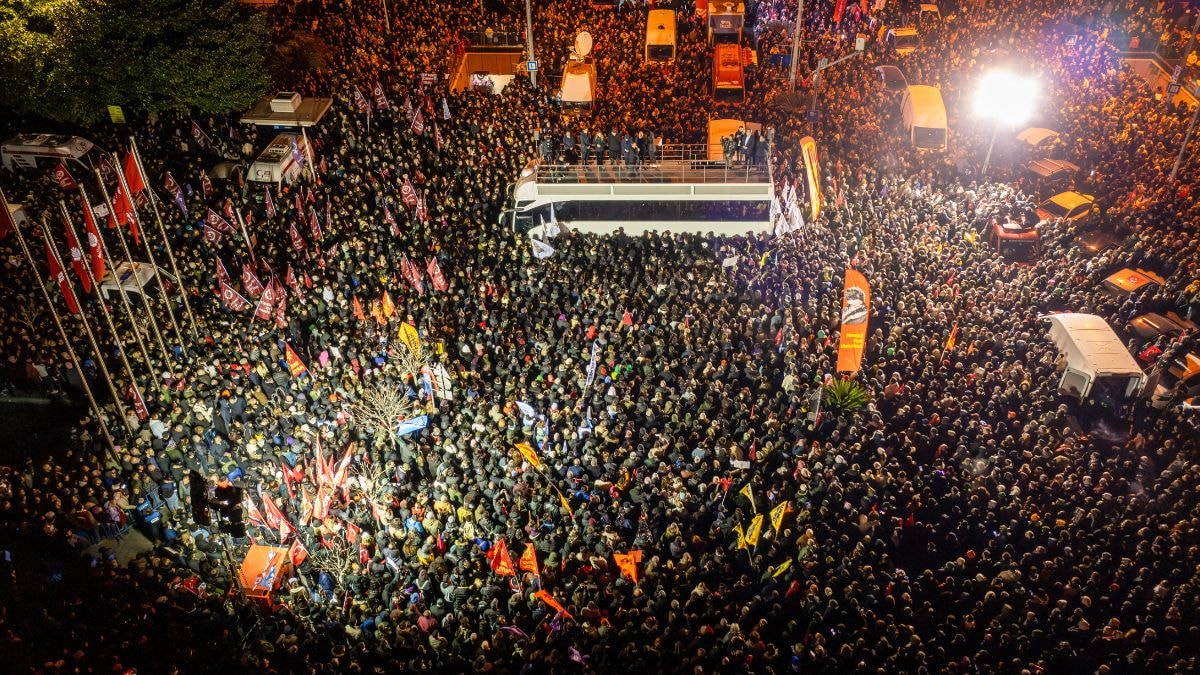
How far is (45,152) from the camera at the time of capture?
24344 mm

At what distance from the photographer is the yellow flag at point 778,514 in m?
13.4

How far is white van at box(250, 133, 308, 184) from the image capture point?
76.3ft

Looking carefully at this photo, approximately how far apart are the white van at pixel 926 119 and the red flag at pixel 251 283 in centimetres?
1793

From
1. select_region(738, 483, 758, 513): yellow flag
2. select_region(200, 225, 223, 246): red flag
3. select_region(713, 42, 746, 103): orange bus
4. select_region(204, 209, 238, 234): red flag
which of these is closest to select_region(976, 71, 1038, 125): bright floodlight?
select_region(713, 42, 746, 103): orange bus

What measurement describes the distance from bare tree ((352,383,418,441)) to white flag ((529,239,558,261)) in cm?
547

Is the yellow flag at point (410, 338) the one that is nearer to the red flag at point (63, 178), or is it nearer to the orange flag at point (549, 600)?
the orange flag at point (549, 600)

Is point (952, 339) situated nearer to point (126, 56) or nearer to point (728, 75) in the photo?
point (728, 75)

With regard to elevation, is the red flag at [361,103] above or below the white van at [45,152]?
above

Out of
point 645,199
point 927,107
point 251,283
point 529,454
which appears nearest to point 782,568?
point 529,454

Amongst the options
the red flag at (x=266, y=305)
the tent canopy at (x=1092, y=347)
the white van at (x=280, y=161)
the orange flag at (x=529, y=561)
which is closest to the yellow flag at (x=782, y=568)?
the orange flag at (x=529, y=561)

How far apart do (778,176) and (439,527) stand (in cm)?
1340

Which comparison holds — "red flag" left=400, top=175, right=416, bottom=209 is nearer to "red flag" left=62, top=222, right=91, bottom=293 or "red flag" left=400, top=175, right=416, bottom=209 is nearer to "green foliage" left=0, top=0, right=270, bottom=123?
"red flag" left=62, top=222, right=91, bottom=293

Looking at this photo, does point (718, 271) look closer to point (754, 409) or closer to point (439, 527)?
point (754, 409)

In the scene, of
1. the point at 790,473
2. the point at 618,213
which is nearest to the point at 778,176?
the point at 618,213
